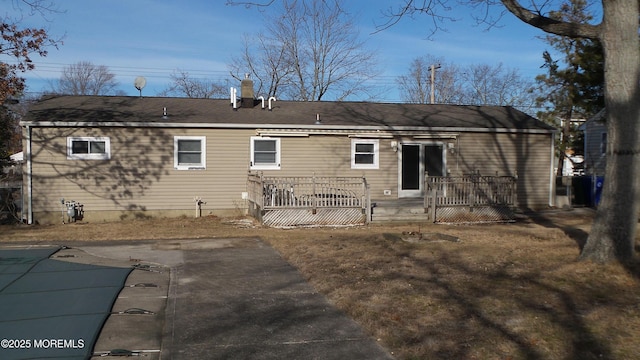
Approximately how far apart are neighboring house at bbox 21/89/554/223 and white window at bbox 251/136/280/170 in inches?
1.2

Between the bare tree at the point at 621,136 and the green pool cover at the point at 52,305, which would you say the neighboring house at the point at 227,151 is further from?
the bare tree at the point at 621,136

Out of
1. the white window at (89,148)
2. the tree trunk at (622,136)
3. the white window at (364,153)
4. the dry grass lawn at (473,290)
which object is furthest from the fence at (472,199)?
the white window at (89,148)

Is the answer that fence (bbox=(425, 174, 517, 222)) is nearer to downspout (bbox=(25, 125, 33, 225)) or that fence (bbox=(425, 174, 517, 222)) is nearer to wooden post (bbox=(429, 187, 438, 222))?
wooden post (bbox=(429, 187, 438, 222))

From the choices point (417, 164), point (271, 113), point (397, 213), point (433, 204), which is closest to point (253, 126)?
point (271, 113)

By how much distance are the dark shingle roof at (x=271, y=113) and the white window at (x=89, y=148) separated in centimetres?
55

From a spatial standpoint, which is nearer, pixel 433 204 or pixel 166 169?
pixel 433 204

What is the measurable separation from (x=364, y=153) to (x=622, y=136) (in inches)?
385

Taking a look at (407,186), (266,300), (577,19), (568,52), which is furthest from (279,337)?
(568,52)

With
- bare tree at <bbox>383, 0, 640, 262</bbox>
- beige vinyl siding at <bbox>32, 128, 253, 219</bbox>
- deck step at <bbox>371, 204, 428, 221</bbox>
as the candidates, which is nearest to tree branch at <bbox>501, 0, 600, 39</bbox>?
bare tree at <bbox>383, 0, 640, 262</bbox>

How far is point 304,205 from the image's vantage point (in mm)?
14094

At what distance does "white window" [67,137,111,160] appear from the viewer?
15.1 metres

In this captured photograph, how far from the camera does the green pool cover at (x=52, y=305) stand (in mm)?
4566

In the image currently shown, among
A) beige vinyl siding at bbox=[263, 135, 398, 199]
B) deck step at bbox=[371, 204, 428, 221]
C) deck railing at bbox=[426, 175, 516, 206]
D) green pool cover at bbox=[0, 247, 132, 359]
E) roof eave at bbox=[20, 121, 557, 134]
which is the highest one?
roof eave at bbox=[20, 121, 557, 134]

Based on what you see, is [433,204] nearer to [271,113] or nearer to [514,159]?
[514,159]
